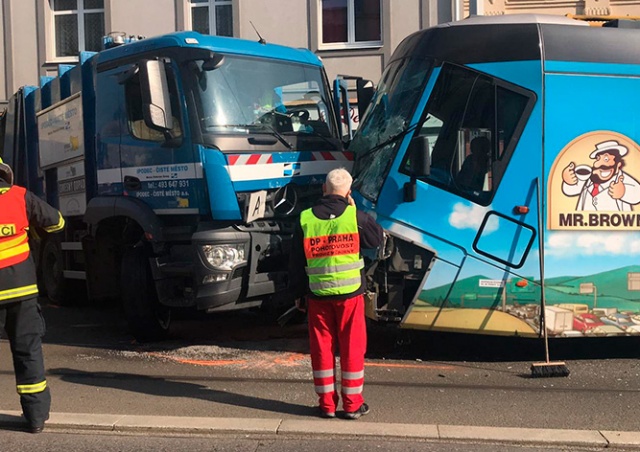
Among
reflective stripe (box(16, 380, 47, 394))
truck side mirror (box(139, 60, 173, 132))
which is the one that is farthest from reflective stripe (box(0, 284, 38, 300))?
truck side mirror (box(139, 60, 173, 132))

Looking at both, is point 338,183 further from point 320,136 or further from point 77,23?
point 77,23

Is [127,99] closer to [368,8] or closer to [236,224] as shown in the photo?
[236,224]

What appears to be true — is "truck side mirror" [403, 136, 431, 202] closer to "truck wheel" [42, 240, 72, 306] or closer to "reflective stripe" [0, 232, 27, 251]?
"reflective stripe" [0, 232, 27, 251]

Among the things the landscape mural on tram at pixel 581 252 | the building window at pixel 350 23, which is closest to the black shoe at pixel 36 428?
the landscape mural on tram at pixel 581 252

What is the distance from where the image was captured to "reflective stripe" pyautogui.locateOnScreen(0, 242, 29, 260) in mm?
5004

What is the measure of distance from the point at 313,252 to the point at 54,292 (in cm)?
606

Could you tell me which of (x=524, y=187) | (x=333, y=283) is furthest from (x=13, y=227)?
(x=524, y=187)

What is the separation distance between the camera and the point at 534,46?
21.2 feet

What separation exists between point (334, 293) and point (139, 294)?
2960 mm

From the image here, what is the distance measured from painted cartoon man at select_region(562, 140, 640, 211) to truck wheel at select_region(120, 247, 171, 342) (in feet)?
12.6

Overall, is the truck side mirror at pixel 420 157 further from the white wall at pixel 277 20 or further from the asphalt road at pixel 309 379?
the white wall at pixel 277 20

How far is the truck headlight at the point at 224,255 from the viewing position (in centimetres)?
676

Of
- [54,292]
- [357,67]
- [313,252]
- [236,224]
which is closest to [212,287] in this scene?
[236,224]

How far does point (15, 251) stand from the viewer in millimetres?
5066
